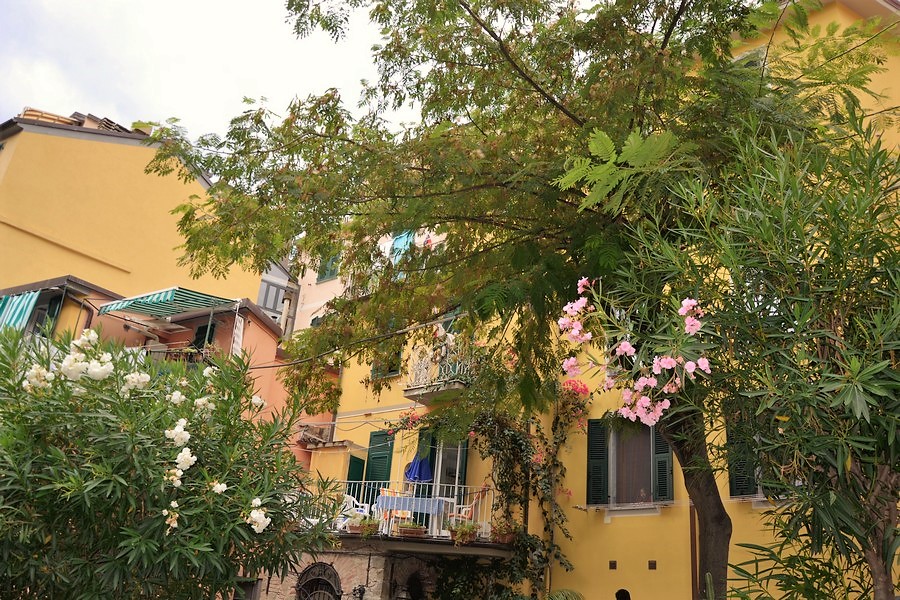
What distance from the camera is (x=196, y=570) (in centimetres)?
673

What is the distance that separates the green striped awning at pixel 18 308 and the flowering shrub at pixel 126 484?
419 inches

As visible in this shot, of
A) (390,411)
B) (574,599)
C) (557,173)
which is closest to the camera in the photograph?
(557,173)

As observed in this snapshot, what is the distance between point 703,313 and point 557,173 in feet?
9.32

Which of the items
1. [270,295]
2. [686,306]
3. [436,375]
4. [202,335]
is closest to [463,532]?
[436,375]

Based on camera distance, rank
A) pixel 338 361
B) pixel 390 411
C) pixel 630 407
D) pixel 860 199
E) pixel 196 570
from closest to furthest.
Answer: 1. pixel 860 199
2. pixel 630 407
3. pixel 196 570
4. pixel 338 361
5. pixel 390 411

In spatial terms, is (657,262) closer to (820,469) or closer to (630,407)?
(630,407)

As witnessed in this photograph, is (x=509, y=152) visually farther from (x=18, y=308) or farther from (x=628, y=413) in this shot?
(x=18, y=308)

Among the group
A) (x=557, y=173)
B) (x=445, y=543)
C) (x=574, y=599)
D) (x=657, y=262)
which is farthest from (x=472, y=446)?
(x=657, y=262)

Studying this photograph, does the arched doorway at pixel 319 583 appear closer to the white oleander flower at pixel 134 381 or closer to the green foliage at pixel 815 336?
the white oleander flower at pixel 134 381

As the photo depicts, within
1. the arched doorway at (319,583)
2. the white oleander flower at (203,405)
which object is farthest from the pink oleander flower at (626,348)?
the arched doorway at (319,583)

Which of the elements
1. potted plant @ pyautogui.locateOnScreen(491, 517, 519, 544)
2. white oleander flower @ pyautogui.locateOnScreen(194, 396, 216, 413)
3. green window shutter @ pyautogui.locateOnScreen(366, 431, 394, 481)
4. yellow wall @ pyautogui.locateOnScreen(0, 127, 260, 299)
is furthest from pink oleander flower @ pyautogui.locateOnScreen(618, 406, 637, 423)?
yellow wall @ pyautogui.locateOnScreen(0, 127, 260, 299)

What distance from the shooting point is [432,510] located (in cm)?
1512

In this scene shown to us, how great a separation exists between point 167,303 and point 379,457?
5519 millimetres

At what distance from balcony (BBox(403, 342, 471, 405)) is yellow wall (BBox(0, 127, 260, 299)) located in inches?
253
